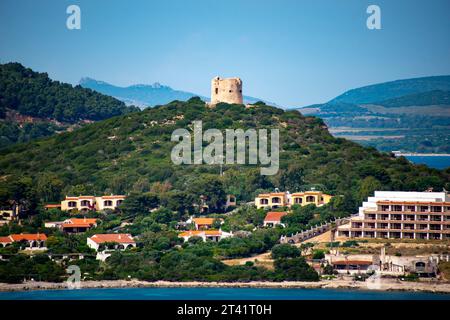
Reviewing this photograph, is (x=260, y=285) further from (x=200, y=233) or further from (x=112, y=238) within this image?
(x=112, y=238)

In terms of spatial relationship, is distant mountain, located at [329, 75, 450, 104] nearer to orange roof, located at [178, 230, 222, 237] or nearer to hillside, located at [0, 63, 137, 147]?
hillside, located at [0, 63, 137, 147]

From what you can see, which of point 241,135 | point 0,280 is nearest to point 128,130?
point 241,135

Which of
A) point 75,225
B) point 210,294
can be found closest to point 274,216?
point 75,225

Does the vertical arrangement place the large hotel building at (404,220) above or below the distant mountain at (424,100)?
below

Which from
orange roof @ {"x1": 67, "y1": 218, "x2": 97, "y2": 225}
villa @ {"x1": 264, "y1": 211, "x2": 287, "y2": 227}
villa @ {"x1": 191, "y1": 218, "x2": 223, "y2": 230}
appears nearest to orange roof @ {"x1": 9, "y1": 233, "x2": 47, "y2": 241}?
orange roof @ {"x1": 67, "y1": 218, "x2": 97, "y2": 225}

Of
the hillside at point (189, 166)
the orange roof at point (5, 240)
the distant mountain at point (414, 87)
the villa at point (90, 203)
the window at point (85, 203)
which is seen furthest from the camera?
the distant mountain at point (414, 87)

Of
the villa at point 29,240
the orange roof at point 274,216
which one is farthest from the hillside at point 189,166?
the villa at point 29,240

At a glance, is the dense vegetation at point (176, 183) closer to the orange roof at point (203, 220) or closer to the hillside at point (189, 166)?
the hillside at point (189, 166)
